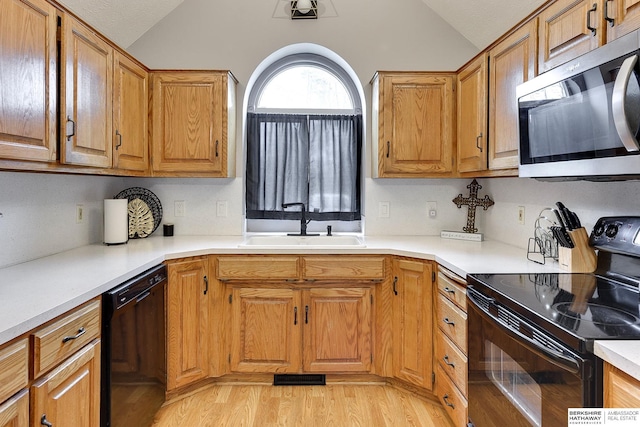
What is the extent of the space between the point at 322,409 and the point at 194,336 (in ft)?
2.79

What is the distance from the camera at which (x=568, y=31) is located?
5.40ft

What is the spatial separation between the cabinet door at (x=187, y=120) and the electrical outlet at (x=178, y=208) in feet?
1.26

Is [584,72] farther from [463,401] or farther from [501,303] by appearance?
[463,401]

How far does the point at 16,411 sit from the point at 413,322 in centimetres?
190

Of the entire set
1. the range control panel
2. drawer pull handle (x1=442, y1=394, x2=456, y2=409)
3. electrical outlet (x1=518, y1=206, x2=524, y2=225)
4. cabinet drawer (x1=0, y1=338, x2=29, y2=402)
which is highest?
electrical outlet (x1=518, y1=206, x2=524, y2=225)

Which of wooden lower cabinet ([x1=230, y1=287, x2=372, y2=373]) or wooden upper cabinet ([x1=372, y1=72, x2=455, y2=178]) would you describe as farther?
wooden upper cabinet ([x1=372, y1=72, x2=455, y2=178])

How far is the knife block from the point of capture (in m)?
1.79

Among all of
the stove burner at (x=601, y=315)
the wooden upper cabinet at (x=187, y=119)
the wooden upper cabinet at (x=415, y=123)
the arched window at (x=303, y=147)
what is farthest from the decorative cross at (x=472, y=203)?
the wooden upper cabinet at (x=187, y=119)

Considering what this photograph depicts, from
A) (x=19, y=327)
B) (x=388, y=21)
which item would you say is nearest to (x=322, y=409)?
(x=19, y=327)

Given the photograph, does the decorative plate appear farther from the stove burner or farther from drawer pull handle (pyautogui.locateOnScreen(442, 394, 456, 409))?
the stove burner

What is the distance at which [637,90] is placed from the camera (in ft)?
4.07

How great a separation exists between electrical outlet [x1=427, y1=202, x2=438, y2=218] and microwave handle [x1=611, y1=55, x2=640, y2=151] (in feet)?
6.19

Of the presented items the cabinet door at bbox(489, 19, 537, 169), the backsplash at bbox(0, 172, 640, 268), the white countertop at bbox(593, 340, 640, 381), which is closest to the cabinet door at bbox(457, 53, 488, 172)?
the cabinet door at bbox(489, 19, 537, 169)

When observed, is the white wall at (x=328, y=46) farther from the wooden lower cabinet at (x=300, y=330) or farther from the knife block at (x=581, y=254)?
the knife block at (x=581, y=254)
